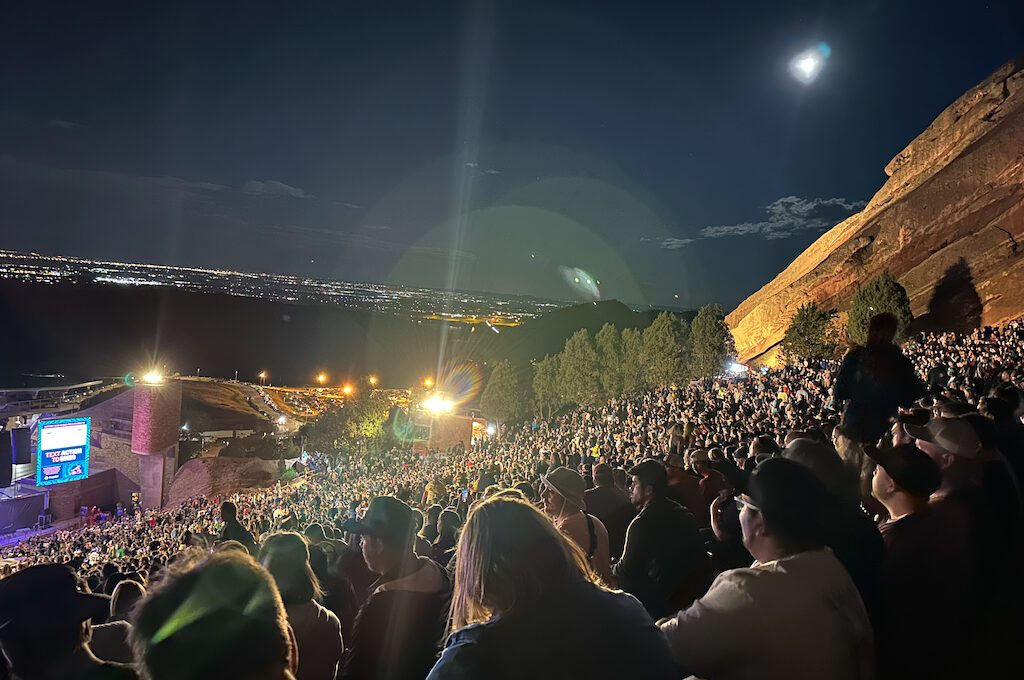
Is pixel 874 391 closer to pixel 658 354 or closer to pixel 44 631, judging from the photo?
pixel 44 631

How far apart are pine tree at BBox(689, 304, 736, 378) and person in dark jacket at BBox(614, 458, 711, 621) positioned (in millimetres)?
51670

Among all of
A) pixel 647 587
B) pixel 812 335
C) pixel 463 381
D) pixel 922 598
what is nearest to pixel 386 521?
pixel 647 587

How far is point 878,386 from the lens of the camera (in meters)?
5.02

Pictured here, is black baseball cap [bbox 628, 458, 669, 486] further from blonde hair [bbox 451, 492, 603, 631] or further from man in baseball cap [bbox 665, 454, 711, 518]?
blonde hair [bbox 451, 492, 603, 631]

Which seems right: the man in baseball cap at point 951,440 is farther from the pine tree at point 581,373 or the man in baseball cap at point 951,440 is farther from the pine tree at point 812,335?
the pine tree at point 581,373

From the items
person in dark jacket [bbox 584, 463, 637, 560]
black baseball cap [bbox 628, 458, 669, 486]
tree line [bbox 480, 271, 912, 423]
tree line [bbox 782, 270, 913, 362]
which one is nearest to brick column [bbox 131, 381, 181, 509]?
tree line [bbox 480, 271, 912, 423]

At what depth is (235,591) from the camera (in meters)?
1.89

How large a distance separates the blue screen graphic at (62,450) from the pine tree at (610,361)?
41593 mm

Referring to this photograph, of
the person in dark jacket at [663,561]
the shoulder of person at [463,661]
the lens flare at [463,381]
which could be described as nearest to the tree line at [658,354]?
the lens flare at [463,381]

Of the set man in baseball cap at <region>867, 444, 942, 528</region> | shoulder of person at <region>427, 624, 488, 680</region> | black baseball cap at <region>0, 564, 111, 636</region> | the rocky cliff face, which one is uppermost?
the rocky cliff face

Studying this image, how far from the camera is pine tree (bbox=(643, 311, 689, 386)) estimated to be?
5469 cm

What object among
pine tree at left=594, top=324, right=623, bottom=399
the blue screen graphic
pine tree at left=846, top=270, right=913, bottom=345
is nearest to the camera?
the blue screen graphic

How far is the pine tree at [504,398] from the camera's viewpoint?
2566 inches

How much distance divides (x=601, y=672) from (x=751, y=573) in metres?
0.72
